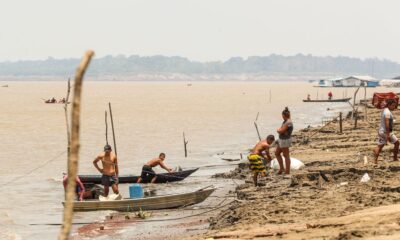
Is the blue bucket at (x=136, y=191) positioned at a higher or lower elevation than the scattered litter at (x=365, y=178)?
lower

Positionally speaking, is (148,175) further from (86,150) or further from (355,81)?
(355,81)

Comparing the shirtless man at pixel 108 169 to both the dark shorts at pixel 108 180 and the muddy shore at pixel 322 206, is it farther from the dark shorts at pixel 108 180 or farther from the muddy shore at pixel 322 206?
the muddy shore at pixel 322 206

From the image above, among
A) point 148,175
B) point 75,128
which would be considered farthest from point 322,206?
point 148,175

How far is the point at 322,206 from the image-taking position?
487 inches

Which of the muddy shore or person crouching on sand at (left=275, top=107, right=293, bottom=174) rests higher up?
person crouching on sand at (left=275, top=107, right=293, bottom=174)

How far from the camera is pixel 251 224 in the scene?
12.0m

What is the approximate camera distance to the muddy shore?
32.2ft

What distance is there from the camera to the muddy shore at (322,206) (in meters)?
9.83

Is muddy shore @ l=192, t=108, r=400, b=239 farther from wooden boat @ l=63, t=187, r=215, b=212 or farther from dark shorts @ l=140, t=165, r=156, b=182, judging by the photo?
dark shorts @ l=140, t=165, r=156, b=182

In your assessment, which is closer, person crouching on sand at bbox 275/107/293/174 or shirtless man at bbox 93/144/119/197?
person crouching on sand at bbox 275/107/293/174

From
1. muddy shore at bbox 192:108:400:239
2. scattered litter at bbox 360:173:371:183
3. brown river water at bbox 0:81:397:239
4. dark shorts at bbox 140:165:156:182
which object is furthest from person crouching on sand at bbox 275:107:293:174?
dark shorts at bbox 140:165:156:182

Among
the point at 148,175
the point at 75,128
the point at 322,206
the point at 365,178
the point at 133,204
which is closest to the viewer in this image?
the point at 75,128

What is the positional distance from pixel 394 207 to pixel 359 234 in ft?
4.56

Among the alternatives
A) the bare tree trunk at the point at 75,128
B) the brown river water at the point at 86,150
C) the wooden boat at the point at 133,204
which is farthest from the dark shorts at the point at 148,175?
the bare tree trunk at the point at 75,128
